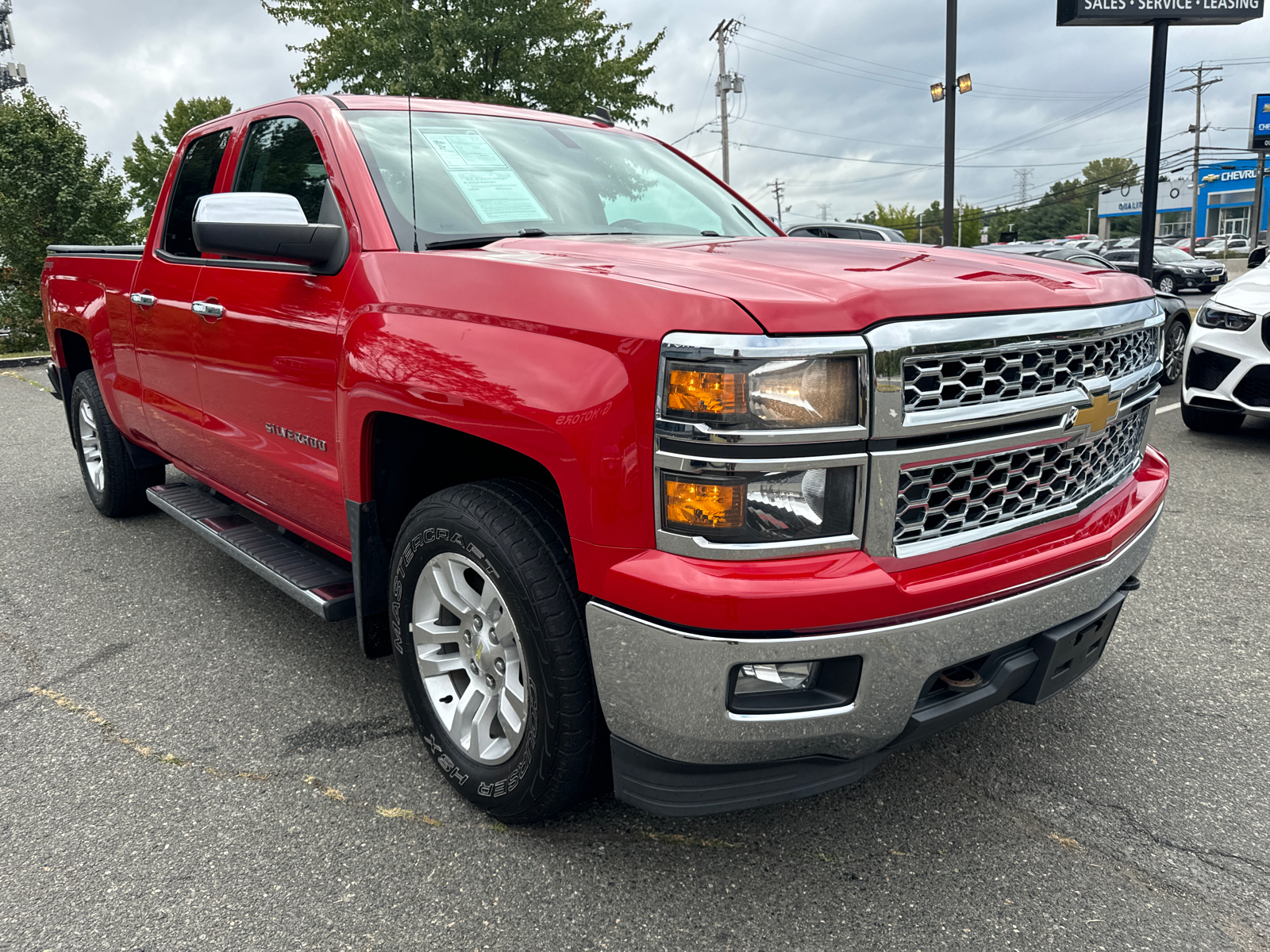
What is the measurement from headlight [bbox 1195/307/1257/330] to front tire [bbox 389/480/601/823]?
6093mm

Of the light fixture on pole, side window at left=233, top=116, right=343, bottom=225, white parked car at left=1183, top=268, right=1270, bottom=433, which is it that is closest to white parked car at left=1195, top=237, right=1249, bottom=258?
the light fixture on pole

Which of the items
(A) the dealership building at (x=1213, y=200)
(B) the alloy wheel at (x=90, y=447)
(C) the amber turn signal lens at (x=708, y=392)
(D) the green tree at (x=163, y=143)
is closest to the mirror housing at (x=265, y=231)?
(C) the amber turn signal lens at (x=708, y=392)

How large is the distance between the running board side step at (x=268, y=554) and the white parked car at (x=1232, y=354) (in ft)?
20.1

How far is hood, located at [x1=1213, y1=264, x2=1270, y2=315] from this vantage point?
639 cm

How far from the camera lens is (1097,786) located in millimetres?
2568

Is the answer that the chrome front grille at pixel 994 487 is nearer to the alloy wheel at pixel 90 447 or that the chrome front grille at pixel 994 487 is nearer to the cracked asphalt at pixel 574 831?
the cracked asphalt at pixel 574 831

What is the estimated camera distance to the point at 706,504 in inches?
69.6

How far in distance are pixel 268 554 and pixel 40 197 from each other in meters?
15.2

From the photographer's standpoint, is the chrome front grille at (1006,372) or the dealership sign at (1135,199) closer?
the chrome front grille at (1006,372)

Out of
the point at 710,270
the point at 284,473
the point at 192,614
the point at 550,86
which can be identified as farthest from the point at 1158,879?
the point at 550,86

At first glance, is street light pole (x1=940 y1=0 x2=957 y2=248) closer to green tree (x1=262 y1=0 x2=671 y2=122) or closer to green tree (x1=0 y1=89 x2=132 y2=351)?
green tree (x1=262 y1=0 x2=671 y2=122)

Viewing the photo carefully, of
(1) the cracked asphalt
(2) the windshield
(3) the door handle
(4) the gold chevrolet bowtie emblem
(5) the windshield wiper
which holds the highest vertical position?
(2) the windshield

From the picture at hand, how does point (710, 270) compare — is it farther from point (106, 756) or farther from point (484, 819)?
point (106, 756)

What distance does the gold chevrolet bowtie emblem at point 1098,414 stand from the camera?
82.8 inches
